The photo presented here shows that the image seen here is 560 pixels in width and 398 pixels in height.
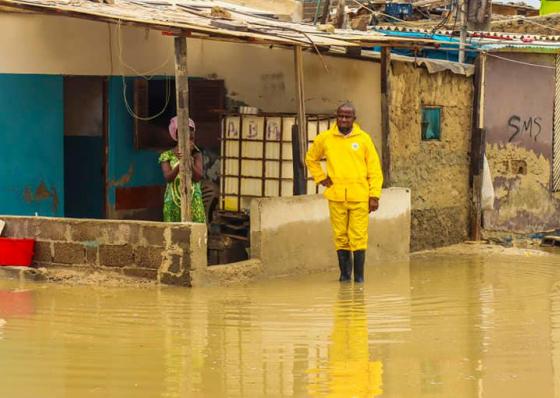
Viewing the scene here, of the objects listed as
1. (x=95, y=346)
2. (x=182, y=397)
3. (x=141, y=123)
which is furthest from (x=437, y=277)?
(x=182, y=397)

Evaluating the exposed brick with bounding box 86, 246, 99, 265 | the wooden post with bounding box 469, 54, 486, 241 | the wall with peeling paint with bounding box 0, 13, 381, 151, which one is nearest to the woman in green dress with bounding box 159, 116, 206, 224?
the exposed brick with bounding box 86, 246, 99, 265

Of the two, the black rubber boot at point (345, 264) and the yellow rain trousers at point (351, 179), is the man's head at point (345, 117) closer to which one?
the yellow rain trousers at point (351, 179)

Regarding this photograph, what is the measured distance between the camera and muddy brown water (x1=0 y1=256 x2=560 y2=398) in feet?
23.1

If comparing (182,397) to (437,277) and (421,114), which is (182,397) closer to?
(437,277)

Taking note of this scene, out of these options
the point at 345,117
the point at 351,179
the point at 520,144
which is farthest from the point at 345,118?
the point at 520,144

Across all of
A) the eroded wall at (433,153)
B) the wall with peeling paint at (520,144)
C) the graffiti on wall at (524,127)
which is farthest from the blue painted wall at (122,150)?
the graffiti on wall at (524,127)

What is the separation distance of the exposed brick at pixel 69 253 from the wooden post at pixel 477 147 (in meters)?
6.31

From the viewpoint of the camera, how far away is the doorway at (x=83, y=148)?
44.0 ft

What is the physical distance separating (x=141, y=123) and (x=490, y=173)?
5064 mm

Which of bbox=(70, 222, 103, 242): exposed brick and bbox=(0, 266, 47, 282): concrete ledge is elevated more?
bbox=(70, 222, 103, 242): exposed brick

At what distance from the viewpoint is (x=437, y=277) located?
12234 millimetres

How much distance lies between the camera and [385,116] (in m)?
13.8

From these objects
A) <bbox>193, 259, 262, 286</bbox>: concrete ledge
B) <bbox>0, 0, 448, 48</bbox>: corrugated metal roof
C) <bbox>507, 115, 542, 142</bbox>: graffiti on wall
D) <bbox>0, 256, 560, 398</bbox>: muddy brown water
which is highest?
<bbox>0, 0, 448, 48</bbox>: corrugated metal roof

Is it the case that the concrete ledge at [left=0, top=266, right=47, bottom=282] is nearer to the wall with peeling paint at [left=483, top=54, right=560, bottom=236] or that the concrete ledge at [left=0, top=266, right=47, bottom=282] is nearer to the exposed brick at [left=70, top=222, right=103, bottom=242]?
Result: the exposed brick at [left=70, top=222, right=103, bottom=242]
